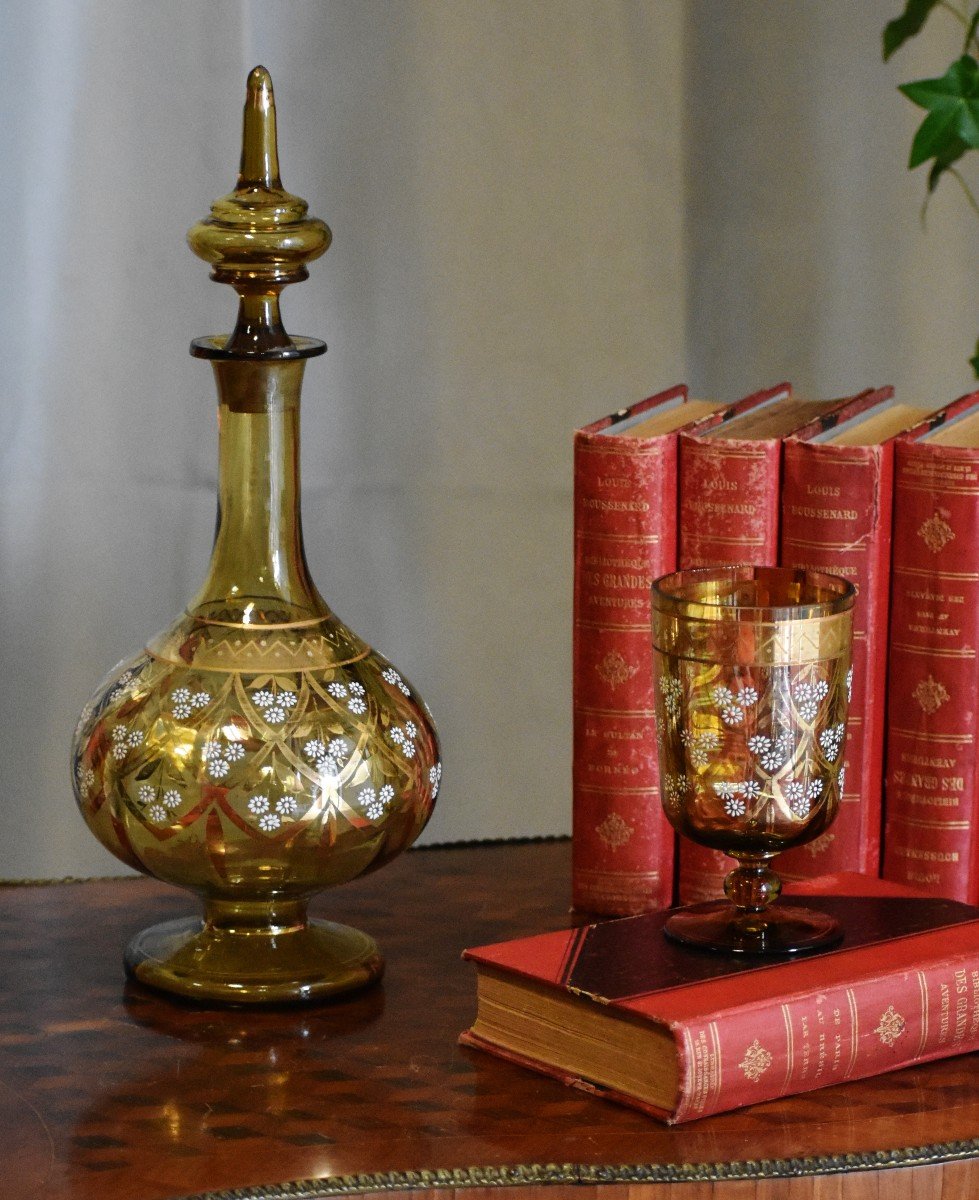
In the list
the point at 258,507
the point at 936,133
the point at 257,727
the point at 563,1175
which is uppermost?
the point at 936,133

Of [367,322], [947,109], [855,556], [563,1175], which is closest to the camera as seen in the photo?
[563,1175]

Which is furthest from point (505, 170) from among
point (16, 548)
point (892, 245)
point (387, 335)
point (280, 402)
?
point (280, 402)

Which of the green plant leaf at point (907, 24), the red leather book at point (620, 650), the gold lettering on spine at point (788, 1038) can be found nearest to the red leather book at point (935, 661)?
the red leather book at point (620, 650)

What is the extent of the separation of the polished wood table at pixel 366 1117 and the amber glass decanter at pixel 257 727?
Result: 41 mm

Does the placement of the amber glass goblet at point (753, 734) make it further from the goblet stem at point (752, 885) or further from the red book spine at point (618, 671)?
the red book spine at point (618, 671)

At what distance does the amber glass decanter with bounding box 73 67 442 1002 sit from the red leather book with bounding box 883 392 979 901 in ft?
0.89

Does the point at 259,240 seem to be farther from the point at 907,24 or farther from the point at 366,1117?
the point at 907,24

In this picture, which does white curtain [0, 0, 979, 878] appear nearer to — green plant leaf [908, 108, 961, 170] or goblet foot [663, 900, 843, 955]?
green plant leaf [908, 108, 961, 170]

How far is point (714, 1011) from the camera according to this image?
786 millimetres

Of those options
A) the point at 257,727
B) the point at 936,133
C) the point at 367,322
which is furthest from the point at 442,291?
the point at 257,727

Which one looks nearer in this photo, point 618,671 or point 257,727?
point 257,727

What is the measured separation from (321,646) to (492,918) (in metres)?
0.23

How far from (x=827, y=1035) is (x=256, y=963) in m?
0.29

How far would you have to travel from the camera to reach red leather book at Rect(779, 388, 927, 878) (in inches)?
39.5
